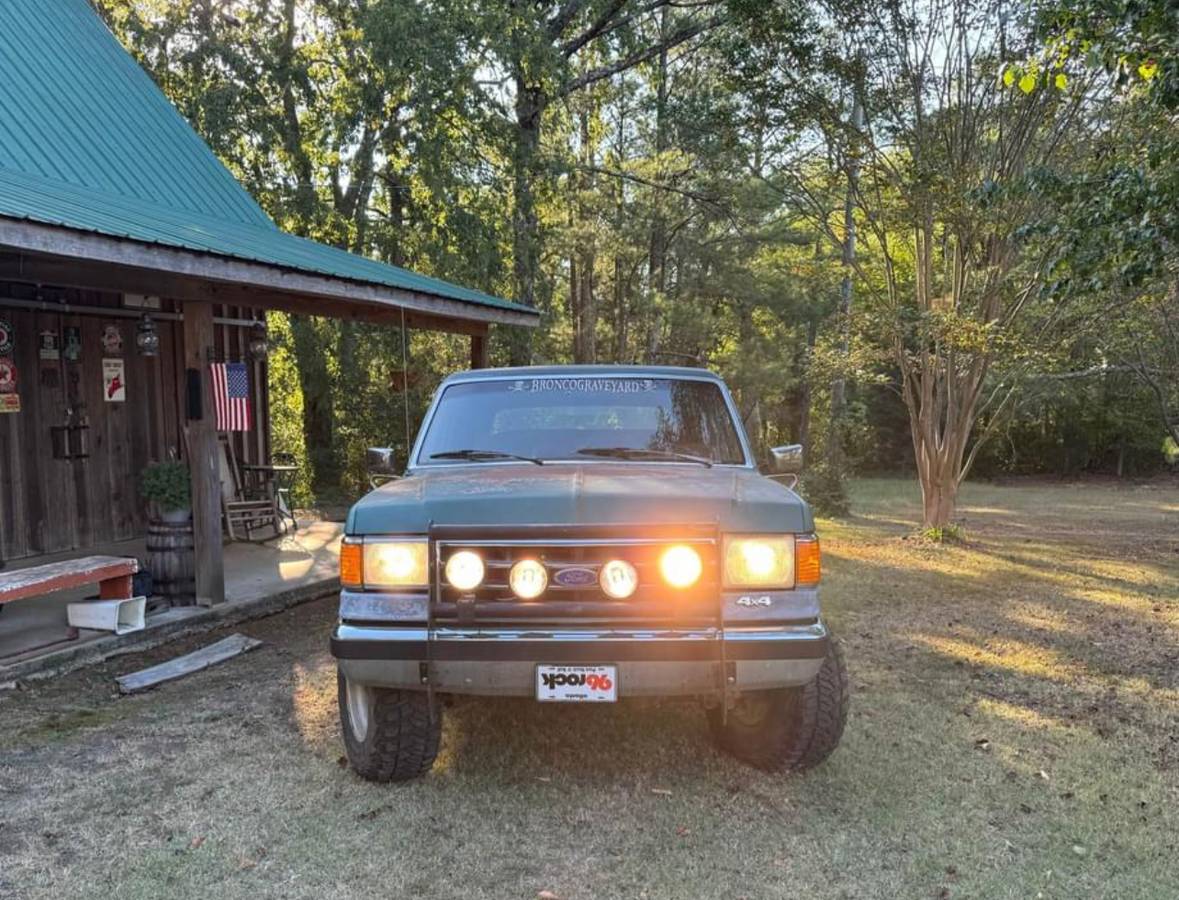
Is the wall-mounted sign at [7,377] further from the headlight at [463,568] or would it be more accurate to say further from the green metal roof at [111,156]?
the headlight at [463,568]

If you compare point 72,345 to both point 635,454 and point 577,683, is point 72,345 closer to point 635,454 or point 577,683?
point 635,454

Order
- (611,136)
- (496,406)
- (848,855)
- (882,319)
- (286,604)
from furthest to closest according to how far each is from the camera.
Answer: (611,136) → (882,319) → (286,604) → (496,406) → (848,855)

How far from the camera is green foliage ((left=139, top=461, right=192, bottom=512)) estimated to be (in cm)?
641

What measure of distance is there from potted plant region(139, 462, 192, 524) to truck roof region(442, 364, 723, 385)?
2983mm

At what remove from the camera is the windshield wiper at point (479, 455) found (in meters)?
4.11

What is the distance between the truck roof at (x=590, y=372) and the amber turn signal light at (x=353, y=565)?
1557 mm

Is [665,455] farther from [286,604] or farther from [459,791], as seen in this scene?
[286,604]

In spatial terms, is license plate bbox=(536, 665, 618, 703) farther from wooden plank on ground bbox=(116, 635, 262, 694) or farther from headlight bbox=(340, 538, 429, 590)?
wooden plank on ground bbox=(116, 635, 262, 694)

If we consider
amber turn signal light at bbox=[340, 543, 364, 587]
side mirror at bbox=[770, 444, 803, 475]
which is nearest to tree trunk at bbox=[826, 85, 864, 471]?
side mirror at bbox=[770, 444, 803, 475]

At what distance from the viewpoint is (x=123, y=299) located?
9203 millimetres

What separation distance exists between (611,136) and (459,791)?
2283cm

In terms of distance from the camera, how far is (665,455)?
162 inches

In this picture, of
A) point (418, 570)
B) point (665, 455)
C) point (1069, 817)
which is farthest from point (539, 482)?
point (1069, 817)

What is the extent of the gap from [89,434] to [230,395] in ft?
4.94
